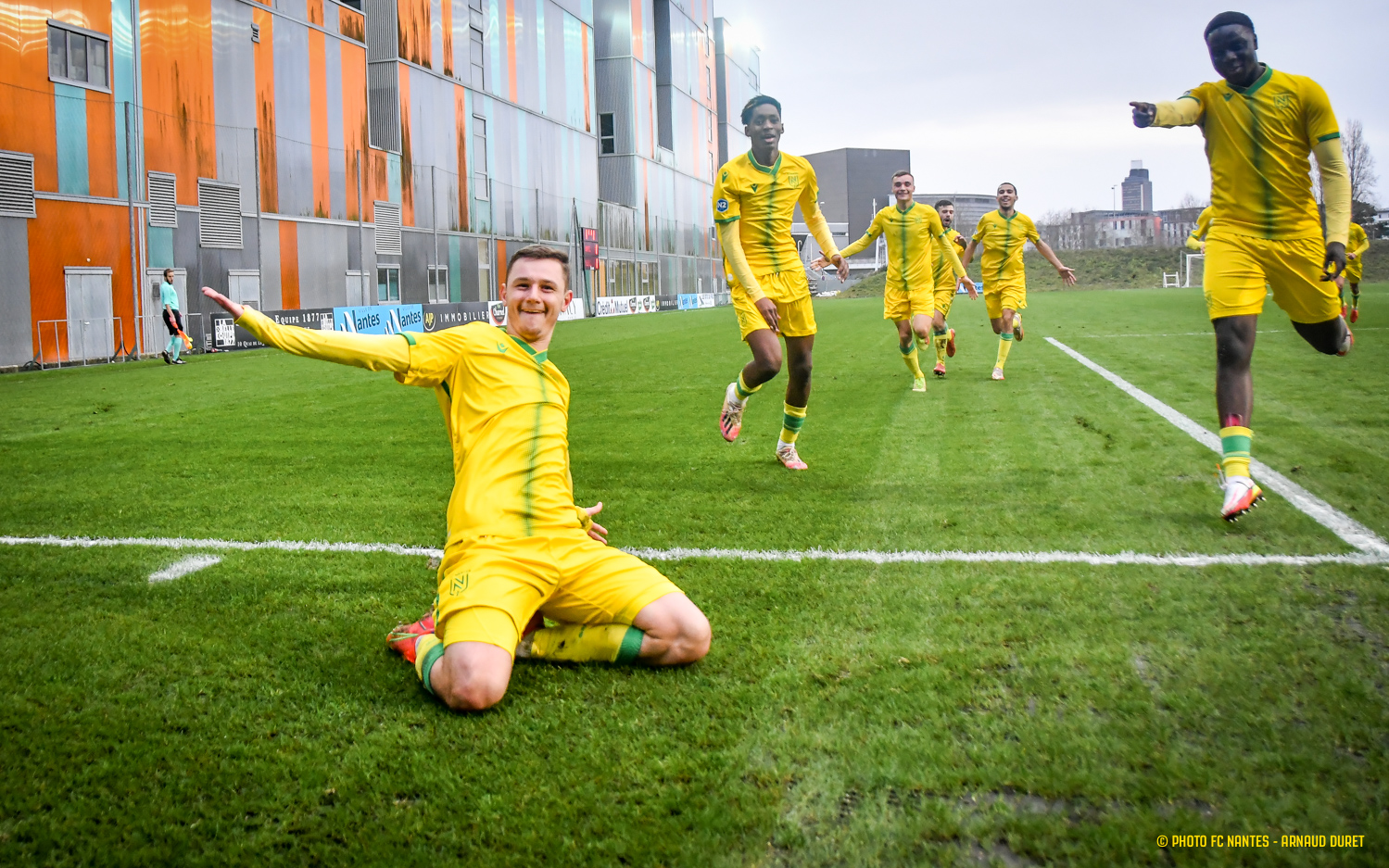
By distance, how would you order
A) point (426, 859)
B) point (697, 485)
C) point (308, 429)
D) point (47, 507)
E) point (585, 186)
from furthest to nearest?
point (585, 186), point (308, 429), point (697, 485), point (47, 507), point (426, 859)

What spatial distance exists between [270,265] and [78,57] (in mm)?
6503

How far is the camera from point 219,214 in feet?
80.3

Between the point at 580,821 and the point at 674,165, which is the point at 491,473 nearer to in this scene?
the point at 580,821

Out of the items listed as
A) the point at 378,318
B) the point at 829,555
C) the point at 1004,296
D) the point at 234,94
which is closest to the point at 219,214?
the point at 234,94

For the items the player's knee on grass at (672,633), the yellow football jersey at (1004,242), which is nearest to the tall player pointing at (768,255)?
the player's knee on grass at (672,633)

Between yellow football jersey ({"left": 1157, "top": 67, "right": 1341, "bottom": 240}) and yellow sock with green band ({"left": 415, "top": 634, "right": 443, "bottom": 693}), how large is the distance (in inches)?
170

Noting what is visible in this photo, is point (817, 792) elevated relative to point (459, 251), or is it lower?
lower

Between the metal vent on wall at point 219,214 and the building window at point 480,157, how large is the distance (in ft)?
43.8

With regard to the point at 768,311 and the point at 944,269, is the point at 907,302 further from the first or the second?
the point at 768,311

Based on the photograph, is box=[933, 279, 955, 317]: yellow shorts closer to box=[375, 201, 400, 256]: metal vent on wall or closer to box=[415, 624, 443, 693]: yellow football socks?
box=[415, 624, 443, 693]: yellow football socks

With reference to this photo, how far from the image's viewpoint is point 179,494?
6.21m

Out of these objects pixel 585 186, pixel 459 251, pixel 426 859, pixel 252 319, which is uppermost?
pixel 585 186

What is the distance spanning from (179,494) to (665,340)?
16.7 metres

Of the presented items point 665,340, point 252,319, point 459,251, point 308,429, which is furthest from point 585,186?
point 252,319
